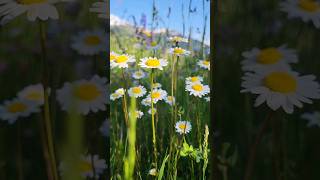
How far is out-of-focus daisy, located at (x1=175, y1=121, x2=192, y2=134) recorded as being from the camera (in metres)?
1.04

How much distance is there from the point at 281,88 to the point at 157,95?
0.30 metres

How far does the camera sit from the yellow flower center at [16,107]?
37.0 inches

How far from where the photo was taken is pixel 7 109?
94 centimetres

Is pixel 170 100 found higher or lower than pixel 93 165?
higher

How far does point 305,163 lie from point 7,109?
73cm

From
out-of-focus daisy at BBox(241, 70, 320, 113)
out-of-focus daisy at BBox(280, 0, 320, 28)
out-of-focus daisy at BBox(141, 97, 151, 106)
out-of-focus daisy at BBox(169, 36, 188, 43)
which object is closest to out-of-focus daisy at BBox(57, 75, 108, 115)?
out-of-focus daisy at BBox(141, 97, 151, 106)

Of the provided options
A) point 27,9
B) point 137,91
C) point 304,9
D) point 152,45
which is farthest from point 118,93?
point 304,9

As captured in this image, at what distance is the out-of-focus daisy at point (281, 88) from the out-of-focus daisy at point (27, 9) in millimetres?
502

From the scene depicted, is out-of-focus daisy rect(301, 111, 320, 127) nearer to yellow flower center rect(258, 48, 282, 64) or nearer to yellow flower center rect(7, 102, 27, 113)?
yellow flower center rect(258, 48, 282, 64)

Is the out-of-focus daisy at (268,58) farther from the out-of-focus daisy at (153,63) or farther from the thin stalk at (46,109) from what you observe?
the thin stalk at (46,109)

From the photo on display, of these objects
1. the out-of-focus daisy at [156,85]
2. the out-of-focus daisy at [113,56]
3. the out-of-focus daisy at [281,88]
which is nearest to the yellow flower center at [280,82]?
the out-of-focus daisy at [281,88]

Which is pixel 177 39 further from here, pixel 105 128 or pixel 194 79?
pixel 105 128

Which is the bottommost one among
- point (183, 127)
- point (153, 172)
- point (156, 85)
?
point (153, 172)

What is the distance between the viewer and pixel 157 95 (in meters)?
1.04
